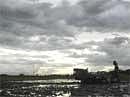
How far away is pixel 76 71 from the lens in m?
171

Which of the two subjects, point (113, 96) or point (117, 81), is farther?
point (117, 81)

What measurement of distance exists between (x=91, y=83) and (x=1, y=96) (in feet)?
261

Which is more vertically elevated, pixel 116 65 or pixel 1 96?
pixel 116 65

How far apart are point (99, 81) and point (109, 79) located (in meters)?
13.6

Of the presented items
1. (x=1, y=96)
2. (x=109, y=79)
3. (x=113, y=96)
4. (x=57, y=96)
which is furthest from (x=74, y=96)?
(x=109, y=79)

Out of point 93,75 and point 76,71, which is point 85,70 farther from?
point 93,75

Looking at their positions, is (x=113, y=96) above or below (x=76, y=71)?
below

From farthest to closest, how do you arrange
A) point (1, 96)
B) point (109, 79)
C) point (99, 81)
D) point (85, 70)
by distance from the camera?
point (85, 70), point (109, 79), point (99, 81), point (1, 96)

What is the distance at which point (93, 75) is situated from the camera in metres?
148

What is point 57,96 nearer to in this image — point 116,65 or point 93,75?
point 93,75

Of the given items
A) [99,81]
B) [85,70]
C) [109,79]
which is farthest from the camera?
[85,70]

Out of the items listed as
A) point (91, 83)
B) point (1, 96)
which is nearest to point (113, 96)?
point (1, 96)

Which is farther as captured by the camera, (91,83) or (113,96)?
(91,83)

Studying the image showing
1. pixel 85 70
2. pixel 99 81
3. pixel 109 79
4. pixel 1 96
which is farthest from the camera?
pixel 85 70
